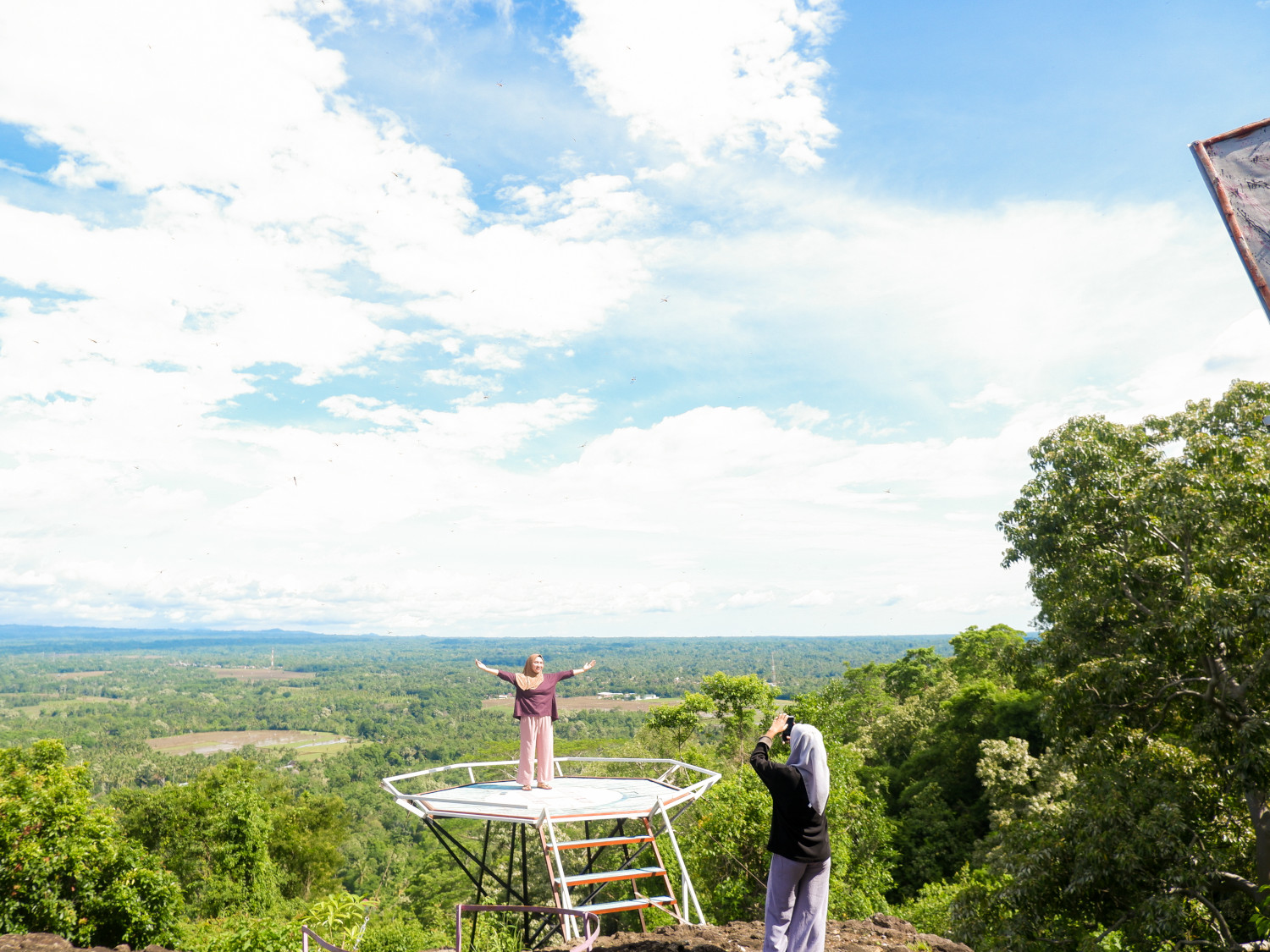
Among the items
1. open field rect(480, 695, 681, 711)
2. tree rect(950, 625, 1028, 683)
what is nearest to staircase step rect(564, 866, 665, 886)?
tree rect(950, 625, 1028, 683)

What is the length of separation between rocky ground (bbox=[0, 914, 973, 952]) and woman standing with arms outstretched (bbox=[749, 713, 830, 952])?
1469 mm

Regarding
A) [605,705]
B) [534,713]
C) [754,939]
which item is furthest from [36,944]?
[605,705]

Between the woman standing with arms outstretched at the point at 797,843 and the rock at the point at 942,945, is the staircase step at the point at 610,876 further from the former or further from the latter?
the rock at the point at 942,945

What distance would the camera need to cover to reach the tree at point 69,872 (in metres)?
16.1

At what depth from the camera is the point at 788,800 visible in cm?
586

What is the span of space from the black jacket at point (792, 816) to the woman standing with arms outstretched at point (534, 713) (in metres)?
4.23

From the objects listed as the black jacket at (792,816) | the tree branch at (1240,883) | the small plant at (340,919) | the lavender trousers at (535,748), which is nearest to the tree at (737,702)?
the small plant at (340,919)

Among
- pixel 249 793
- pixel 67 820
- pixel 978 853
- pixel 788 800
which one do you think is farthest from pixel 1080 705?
pixel 249 793

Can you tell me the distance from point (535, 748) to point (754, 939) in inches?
151

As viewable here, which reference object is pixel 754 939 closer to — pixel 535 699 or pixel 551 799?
pixel 551 799

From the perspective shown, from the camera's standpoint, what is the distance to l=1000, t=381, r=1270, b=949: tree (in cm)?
1041

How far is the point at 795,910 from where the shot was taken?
20.1 ft

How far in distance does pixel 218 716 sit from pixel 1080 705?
227851 millimetres

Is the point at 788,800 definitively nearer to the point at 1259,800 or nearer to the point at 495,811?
the point at 495,811
